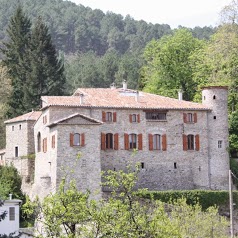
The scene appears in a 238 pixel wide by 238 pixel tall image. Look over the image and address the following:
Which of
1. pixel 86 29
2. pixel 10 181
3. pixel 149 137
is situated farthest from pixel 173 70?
pixel 86 29

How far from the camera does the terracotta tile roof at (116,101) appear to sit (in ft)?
164

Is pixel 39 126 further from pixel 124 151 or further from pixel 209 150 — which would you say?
pixel 209 150

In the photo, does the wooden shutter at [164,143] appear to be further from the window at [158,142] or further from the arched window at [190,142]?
the arched window at [190,142]

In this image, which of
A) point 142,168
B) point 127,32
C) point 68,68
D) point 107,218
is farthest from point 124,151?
point 127,32

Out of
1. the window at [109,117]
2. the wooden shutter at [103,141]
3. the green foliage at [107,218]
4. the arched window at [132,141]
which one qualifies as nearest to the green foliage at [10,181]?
the wooden shutter at [103,141]

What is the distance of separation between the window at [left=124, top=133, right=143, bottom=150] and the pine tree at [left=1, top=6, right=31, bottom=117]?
16.3m

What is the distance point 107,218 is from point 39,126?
28727 mm

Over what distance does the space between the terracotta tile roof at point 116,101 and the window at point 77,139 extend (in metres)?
3.29

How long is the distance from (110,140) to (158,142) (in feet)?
10.8

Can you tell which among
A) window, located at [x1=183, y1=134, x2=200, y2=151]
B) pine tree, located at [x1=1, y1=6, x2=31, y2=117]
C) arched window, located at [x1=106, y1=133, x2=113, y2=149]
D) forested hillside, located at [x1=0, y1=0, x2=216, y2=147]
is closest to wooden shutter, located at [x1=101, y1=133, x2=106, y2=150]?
arched window, located at [x1=106, y1=133, x2=113, y2=149]

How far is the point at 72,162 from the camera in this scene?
151 ft

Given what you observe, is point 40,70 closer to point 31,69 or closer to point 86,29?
point 31,69

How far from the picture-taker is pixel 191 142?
51812 millimetres

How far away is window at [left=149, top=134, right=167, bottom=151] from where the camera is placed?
51.0m
